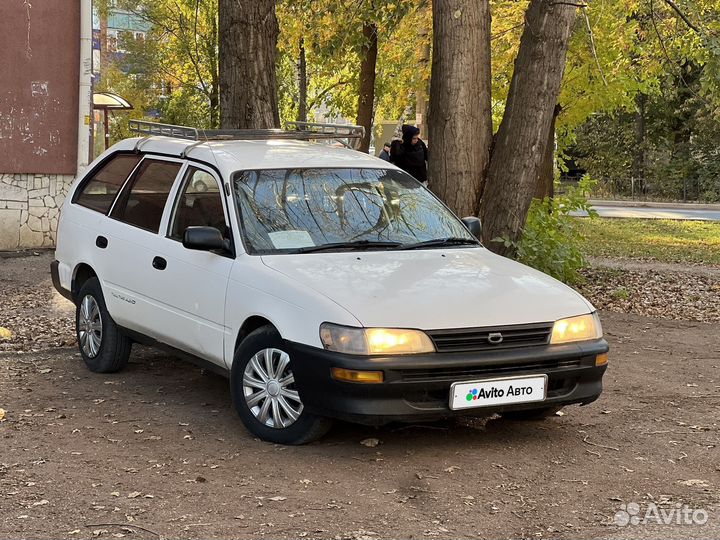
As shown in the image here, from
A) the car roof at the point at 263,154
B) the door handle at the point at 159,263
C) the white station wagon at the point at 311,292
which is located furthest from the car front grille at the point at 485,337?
the door handle at the point at 159,263

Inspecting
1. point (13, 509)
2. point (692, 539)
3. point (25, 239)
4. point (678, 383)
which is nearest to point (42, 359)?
point (13, 509)

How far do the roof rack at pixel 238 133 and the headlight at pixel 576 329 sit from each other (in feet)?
8.72

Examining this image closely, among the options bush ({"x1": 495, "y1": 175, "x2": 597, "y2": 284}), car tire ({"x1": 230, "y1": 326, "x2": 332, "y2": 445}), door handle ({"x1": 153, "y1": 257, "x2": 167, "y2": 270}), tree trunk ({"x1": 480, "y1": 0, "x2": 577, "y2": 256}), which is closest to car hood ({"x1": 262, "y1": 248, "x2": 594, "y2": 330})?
car tire ({"x1": 230, "y1": 326, "x2": 332, "y2": 445})

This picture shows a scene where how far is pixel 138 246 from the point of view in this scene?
795cm

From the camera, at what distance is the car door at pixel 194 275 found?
23.0ft

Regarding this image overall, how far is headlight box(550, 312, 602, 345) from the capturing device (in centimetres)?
642

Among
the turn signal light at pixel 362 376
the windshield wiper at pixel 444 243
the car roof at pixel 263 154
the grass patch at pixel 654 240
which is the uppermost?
the car roof at pixel 263 154

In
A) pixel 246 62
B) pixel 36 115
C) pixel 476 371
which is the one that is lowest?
pixel 476 371

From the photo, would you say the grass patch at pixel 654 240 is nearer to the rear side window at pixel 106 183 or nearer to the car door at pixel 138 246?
the rear side window at pixel 106 183

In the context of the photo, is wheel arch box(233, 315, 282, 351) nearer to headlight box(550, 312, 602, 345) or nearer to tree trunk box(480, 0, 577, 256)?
headlight box(550, 312, 602, 345)

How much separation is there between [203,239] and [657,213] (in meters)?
29.6

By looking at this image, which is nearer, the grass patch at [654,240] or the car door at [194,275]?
the car door at [194,275]

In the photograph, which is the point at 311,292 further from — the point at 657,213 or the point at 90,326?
the point at 657,213

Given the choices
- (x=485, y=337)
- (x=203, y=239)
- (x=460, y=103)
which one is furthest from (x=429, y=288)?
(x=460, y=103)
